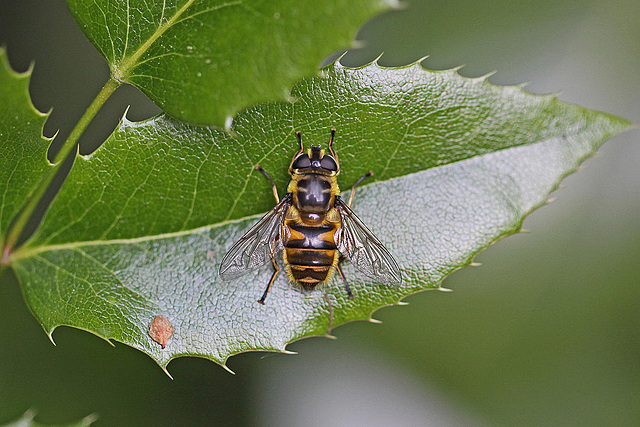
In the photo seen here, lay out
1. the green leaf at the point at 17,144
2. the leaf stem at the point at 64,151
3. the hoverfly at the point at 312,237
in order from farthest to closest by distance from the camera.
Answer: the hoverfly at the point at 312,237 → the leaf stem at the point at 64,151 → the green leaf at the point at 17,144

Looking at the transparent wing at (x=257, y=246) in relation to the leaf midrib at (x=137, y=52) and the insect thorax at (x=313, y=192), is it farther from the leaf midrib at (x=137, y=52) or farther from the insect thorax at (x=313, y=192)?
the leaf midrib at (x=137, y=52)

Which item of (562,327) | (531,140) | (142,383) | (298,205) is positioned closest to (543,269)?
(562,327)

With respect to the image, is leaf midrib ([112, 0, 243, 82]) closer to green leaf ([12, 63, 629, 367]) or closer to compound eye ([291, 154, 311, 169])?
green leaf ([12, 63, 629, 367])

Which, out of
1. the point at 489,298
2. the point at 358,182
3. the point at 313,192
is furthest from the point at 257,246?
the point at 489,298

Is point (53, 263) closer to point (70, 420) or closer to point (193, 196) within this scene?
point (193, 196)

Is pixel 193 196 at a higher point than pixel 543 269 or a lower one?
lower

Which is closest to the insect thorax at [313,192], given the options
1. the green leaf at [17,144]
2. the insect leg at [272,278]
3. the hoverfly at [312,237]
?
the hoverfly at [312,237]
